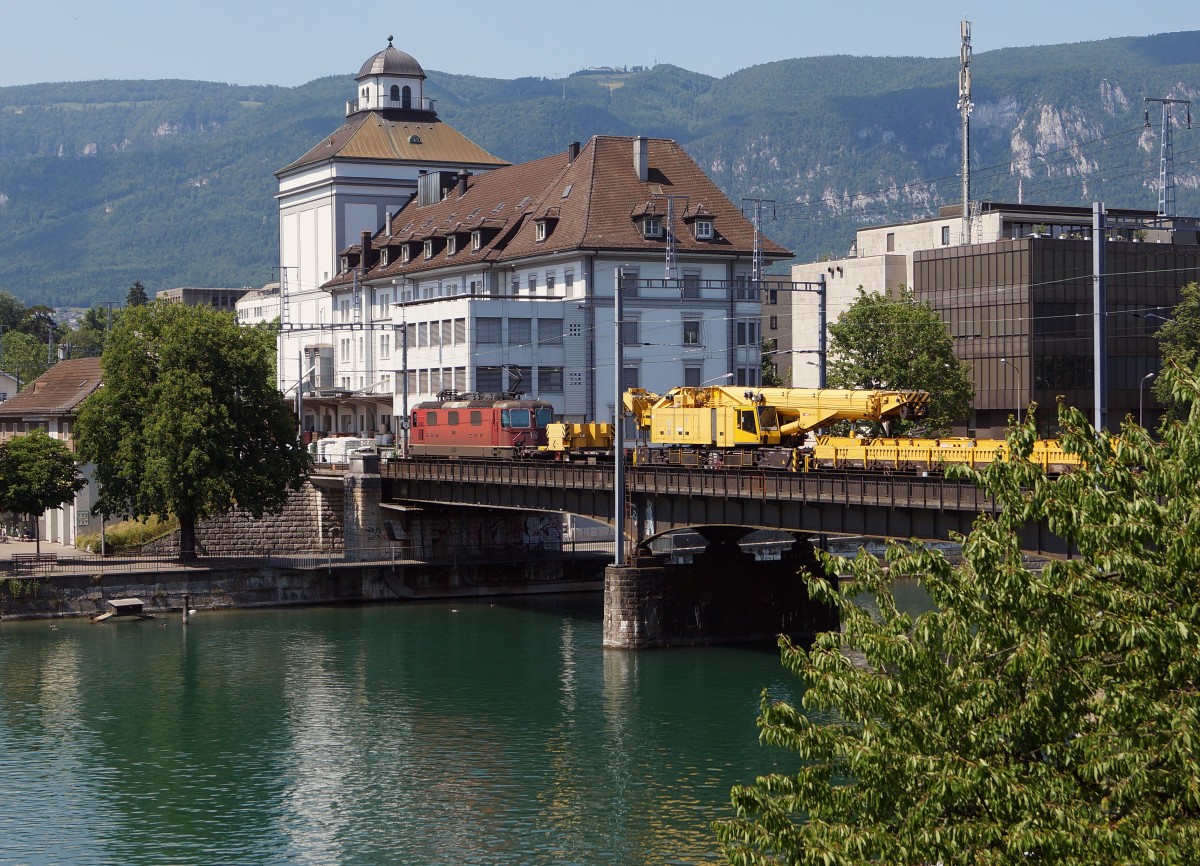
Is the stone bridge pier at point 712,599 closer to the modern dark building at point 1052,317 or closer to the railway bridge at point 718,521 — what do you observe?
the railway bridge at point 718,521

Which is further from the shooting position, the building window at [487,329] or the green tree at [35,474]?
the building window at [487,329]

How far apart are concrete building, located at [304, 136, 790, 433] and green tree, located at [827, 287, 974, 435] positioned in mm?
8691

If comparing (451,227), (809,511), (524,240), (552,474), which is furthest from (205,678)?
(451,227)

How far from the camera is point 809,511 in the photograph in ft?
214

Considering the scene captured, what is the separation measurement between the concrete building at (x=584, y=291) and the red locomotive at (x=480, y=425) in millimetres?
7277

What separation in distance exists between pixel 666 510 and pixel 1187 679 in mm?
50044

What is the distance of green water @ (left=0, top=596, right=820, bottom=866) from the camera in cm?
4497

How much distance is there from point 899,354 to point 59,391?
53091 millimetres

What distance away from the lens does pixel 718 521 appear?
229ft

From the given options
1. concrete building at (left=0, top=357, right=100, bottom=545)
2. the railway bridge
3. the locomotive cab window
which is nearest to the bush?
concrete building at (left=0, top=357, right=100, bottom=545)

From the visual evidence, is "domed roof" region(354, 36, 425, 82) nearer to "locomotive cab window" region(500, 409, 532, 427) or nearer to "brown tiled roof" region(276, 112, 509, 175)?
"brown tiled roof" region(276, 112, 509, 175)

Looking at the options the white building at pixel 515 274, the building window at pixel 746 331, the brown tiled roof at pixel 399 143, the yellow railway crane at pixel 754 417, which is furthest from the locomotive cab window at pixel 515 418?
the brown tiled roof at pixel 399 143

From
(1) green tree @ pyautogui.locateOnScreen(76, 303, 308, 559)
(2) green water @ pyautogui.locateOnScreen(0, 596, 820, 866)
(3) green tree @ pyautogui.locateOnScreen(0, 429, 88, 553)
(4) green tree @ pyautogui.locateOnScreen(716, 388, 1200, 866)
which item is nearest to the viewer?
(4) green tree @ pyautogui.locateOnScreen(716, 388, 1200, 866)

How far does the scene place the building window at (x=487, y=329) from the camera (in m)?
113
